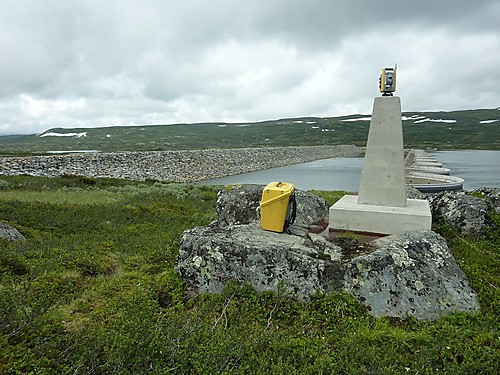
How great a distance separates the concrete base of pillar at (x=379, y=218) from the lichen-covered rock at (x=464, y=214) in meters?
1.26

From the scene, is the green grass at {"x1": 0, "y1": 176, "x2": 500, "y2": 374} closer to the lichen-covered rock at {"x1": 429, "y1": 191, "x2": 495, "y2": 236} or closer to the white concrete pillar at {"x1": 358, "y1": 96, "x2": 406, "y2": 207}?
the lichen-covered rock at {"x1": 429, "y1": 191, "x2": 495, "y2": 236}

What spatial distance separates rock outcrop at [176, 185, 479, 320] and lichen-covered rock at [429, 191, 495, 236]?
292cm

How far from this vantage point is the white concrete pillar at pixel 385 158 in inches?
350

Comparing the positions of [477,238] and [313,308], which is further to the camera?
[477,238]

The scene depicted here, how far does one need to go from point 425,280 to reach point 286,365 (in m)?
3.35

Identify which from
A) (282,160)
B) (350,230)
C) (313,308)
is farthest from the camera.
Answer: (282,160)

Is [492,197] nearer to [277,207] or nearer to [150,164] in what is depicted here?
[277,207]

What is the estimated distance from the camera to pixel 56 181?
2548 cm

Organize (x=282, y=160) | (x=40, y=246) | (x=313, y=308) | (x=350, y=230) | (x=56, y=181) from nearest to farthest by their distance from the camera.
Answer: (x=313, y=308) → (x=350, y=230) → (x=40, y=246) → (x=56, y=181) → (x=282, y=160)

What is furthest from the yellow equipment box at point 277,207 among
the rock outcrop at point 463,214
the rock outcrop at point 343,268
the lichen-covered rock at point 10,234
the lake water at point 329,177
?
the lake water at point 329,177

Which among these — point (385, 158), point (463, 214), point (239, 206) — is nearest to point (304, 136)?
point (463, 214)

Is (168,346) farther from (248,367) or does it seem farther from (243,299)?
(243,299)

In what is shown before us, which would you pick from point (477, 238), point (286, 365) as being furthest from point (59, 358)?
point (477, 238)

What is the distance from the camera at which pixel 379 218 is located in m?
8.34
